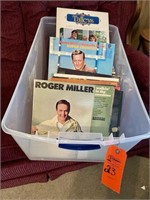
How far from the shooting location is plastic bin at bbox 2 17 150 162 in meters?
0.66

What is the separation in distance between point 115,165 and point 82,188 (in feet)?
1.19

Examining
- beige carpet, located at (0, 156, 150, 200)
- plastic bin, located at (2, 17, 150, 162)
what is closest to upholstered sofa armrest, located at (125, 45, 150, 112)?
plastic bin, located at (2, 17, 150, 162)

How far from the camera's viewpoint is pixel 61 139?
2.11 feet

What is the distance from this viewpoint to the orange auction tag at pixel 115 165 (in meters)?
0.65

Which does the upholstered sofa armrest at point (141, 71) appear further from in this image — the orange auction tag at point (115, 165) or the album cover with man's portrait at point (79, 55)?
the orange auction tag at point (115, 165)

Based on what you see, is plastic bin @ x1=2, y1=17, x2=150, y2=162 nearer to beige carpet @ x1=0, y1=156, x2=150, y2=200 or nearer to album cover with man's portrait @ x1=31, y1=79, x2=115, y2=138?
album cover with man's portrait @ x1=31, y1=79, x2=115, y2=138

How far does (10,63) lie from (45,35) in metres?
0.19

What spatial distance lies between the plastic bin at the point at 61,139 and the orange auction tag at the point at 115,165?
23mm

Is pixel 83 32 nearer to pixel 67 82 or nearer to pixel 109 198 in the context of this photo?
pixel 67 82

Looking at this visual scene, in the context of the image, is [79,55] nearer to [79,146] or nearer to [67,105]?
[67,105]

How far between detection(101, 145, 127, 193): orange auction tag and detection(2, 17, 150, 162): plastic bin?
2 centimetres

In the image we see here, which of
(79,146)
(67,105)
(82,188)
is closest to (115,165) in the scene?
(79,146)

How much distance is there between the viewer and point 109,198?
38.0 inches

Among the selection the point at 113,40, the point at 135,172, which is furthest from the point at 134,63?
the point at 135,172
